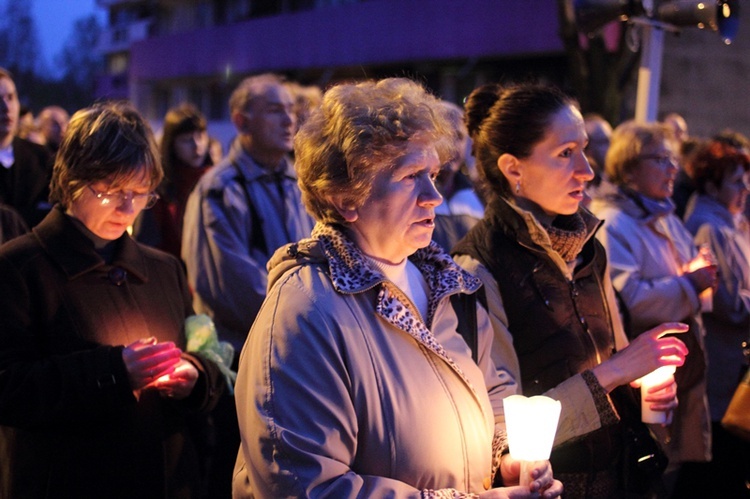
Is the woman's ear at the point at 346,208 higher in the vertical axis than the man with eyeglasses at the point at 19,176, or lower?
higher

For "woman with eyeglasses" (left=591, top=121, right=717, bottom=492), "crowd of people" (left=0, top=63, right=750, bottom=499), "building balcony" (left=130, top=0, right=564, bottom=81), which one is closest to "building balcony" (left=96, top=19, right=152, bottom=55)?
"building balcony" (left=130, top=0, right=564, bottom=81)

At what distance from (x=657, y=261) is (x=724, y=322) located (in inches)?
44.2

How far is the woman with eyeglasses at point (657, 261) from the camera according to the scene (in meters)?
4.09

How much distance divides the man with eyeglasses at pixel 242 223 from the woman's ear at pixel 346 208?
1.96 m

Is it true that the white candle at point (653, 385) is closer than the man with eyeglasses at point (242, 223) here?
Yes

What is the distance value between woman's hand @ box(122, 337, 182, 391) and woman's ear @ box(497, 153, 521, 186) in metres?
1.37

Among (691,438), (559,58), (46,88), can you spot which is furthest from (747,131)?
(46,88)

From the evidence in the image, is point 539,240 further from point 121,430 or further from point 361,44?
point 361,44

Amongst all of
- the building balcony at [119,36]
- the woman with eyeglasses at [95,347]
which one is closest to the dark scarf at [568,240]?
the woman with eyeglasses at [95,347]

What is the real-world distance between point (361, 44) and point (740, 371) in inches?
686

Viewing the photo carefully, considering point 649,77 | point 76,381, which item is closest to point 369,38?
point 649,77

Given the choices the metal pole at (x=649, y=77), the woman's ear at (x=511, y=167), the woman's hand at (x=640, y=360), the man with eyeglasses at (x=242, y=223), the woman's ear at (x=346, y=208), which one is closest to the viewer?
the woman's ear at (x=346, y=208)

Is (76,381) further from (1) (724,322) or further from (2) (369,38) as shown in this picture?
(2) (369,38)

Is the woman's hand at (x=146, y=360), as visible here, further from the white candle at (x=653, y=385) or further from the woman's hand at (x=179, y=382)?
the white candle at (x=653, y=385)
